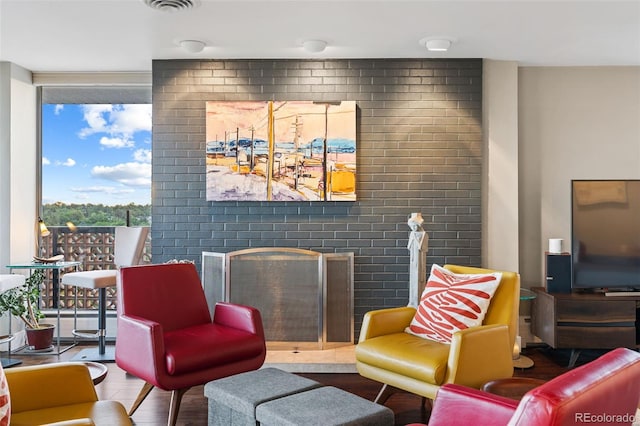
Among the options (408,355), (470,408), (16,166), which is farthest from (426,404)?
(16,166)

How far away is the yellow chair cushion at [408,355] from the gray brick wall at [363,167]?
4.84 feet

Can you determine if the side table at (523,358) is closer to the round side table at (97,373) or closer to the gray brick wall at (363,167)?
the gray brick wall at (363,167)

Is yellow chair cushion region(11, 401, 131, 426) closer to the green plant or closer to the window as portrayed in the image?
the green plant

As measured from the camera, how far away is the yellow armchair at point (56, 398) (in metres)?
2.00

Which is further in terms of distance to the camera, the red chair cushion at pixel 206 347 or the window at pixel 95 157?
the window at pixel 95 157

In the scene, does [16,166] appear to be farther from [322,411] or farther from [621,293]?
[621,293]

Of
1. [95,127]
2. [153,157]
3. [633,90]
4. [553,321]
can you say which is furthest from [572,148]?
[95,127]

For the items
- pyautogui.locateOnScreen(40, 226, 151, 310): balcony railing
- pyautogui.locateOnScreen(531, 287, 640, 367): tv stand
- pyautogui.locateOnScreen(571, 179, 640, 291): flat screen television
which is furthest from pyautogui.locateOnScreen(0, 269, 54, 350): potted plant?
pyautogui.locateOnScreen(571, 179, 640, 291): flat screen television

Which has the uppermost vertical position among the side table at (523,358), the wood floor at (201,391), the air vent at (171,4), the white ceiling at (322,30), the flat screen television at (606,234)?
the white ceiling at (322,30)

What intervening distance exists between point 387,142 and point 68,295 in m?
3.30

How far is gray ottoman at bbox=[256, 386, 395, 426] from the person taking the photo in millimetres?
2168

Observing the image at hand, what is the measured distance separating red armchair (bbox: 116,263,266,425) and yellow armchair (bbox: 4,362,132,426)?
71 centimetres

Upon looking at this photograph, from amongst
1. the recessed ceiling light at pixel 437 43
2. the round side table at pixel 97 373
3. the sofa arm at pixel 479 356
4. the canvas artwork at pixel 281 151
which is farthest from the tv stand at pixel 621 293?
the round side table at pixel 97 373

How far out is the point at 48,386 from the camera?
2.16 m
